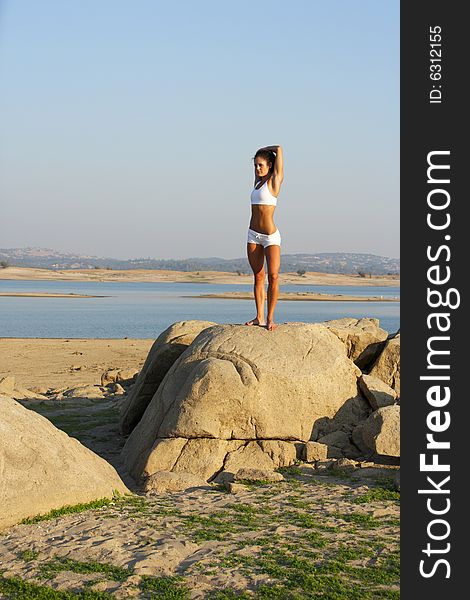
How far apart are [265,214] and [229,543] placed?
17.6 feet

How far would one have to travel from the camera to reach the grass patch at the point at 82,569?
743 cm

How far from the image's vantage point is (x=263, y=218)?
12.2 meters

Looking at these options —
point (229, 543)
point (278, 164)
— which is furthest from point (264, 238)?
point (229, 543)

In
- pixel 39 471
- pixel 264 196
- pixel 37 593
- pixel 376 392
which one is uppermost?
pixel 264 196

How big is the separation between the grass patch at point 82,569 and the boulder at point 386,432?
4606 mm

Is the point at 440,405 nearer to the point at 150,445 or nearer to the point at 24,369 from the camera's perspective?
the point at 150,445

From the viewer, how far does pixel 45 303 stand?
200 feet

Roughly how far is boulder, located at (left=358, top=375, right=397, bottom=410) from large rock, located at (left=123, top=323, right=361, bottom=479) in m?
0.17

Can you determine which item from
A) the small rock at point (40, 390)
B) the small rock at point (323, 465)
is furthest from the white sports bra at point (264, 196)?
the small rock at point (40, 390)

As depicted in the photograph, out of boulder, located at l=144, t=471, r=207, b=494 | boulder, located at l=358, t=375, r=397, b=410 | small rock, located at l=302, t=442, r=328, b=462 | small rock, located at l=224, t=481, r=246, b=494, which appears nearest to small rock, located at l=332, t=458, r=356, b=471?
small rock, located at l=302, t=442, r=328, b=462

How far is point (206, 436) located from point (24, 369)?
13.2m

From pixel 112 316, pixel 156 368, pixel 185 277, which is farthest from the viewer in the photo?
pixel 185 277

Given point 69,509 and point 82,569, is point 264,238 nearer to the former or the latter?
point 69,509

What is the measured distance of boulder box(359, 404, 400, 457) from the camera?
11.1 m
